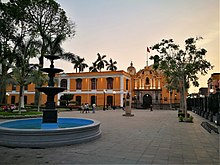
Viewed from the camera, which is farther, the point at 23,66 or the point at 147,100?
the point at 147,100

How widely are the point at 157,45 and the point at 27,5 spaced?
1699 cm

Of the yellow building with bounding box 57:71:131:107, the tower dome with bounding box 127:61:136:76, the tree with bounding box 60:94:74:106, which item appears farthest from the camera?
the tower dome with bounding box 127:61:136:76

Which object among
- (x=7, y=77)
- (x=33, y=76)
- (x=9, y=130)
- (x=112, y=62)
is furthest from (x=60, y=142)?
(x=112, y=62)

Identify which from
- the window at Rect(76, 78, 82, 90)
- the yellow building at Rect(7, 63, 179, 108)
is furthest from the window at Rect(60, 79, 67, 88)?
the window at Rect(76, 78, 82, 90)

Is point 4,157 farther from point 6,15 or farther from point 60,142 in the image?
point 6,15

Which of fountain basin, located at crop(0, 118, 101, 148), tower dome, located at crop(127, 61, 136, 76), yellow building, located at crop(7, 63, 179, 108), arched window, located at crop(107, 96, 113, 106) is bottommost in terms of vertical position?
fountain basin, located at crop(0, 118, 101, 148)

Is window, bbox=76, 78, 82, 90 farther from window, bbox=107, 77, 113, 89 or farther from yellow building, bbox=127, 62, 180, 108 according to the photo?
yellow building, bbox=127, 62, 180, 108

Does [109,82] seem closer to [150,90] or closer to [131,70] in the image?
[150,90]

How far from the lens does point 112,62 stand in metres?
50.2

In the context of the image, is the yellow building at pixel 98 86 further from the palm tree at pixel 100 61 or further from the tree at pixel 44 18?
the tree at pixel 44 18

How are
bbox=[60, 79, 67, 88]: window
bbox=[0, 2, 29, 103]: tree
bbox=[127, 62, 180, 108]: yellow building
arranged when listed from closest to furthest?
bbox=[0, 2, 29, 103]: tree < bbox=[127, 62, 180, 108]: yellow building < bbox=[60, 79, 67, 88]: window

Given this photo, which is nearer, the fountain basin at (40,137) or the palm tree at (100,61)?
the fountain basin at (40,137)

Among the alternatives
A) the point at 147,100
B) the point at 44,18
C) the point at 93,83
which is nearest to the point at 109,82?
the point at 93,83

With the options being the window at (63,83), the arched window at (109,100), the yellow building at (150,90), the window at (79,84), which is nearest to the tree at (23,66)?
the window at (79,84)
